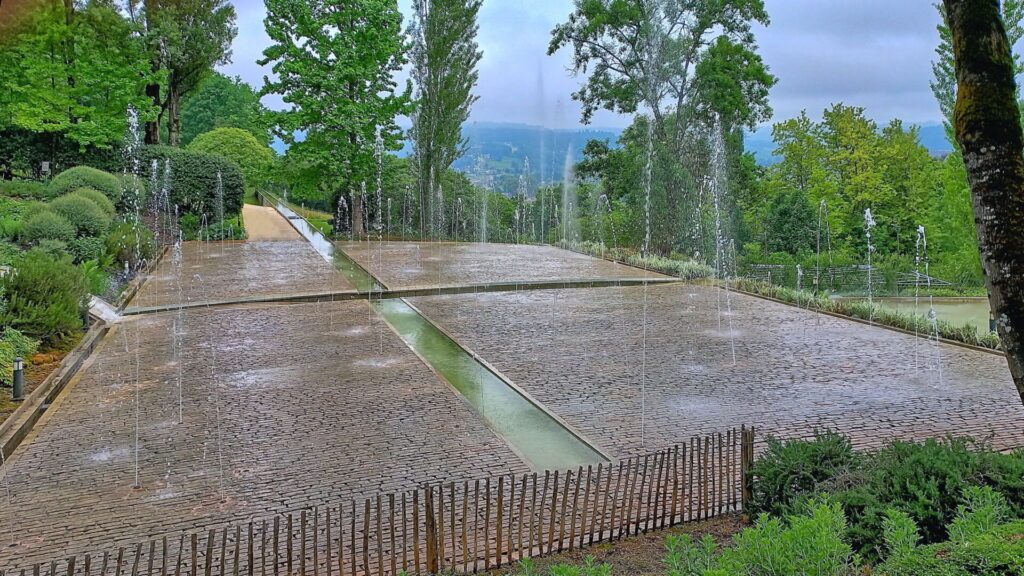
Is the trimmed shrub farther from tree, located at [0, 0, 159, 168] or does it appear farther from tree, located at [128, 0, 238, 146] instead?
tree, located at [128, 0, 238, 146]

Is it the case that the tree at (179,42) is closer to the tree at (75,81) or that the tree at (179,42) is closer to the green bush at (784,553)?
the tree at (75,81)

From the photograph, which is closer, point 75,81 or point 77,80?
point 77,80

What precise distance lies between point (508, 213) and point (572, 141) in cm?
840

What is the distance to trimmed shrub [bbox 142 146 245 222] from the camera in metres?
26.5

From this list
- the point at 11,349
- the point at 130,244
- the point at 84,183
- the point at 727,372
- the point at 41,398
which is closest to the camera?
the point at 41,398

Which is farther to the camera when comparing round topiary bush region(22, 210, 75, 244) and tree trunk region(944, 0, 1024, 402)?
round topiary bush region(22, 210, 75, 244)

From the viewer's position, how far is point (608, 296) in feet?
55.1

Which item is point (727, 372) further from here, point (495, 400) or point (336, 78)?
point (336, 78)

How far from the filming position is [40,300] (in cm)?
1067

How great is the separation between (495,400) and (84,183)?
18.0 metres

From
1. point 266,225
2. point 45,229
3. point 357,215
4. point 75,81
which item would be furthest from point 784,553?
point 266,225

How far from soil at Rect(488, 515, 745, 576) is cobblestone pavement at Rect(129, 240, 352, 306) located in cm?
1243

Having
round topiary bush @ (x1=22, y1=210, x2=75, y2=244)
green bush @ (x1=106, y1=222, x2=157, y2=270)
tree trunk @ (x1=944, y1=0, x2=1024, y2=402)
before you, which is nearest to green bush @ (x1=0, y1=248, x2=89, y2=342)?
round topiary bush @ (x1=22, y1=210, x2=75, y2=244)

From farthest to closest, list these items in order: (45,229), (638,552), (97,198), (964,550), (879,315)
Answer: (97,198), (45,229), (879,315), (638,552), (964,550)
